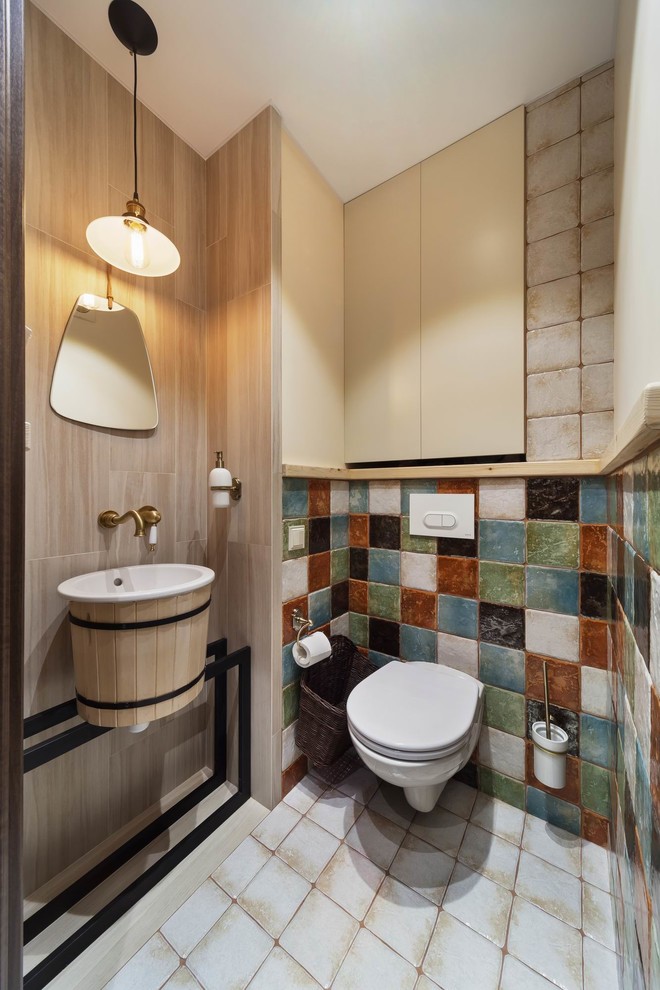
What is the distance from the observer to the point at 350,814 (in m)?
1.26

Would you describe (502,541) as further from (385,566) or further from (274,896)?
(274,896)

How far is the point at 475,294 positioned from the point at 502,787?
5.87 feet

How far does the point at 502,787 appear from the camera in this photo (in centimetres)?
129

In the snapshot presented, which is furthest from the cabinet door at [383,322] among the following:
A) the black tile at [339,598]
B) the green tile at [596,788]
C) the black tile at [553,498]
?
the green tile at [596,788]

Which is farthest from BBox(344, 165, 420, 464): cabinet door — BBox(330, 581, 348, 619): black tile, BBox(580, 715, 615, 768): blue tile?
BBox(580, 715, 615, 768): blue tile

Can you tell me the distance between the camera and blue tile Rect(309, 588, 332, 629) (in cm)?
146

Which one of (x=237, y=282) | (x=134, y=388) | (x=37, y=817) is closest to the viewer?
(x=37, y=817)

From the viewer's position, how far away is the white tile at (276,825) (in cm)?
118

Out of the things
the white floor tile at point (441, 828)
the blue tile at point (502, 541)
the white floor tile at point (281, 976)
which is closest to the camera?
the white floor tile at point (281, 976)

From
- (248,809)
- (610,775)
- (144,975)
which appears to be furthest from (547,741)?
(144,975)

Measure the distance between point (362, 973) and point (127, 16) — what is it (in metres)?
2.58

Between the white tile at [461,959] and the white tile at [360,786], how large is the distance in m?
0.42

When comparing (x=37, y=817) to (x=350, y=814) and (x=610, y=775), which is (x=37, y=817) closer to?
(x=350, y=814)

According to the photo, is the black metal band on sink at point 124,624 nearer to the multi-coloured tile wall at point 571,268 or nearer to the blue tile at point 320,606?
the blue tile at point 320,606
